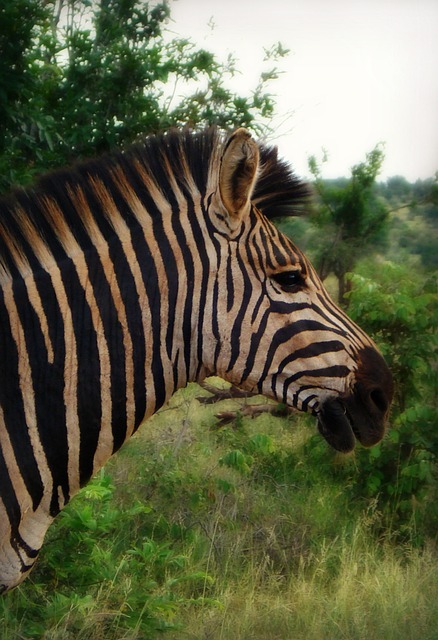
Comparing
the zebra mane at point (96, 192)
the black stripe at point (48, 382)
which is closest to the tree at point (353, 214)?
the zebra mane at point (96, 192)

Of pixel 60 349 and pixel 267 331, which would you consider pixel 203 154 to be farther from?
pixel 60 349

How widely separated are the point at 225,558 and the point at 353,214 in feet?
33.3

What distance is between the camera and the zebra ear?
3.12m

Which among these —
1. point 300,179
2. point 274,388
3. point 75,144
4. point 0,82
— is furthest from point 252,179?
point 75,144

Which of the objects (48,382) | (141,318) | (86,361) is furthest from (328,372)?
(48,382)

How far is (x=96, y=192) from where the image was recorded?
323 cm

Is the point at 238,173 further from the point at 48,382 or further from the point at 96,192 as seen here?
the point at 48,382

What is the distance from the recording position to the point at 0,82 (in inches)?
205

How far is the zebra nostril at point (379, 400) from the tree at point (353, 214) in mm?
11026

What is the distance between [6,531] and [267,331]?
125cm

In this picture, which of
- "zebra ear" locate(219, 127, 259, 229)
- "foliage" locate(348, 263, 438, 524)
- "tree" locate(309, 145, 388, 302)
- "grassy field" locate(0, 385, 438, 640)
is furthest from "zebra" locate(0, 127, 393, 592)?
"tree" locate(309, 145, 388, 302)

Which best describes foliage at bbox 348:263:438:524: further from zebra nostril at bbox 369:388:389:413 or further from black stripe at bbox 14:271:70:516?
black stripe at bbox 14:271:70:516

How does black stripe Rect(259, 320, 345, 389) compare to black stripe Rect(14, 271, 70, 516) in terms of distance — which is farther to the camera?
black stripe Rect(259, 320, 345, 389)

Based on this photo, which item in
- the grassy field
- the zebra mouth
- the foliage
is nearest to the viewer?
the zebra mouth
